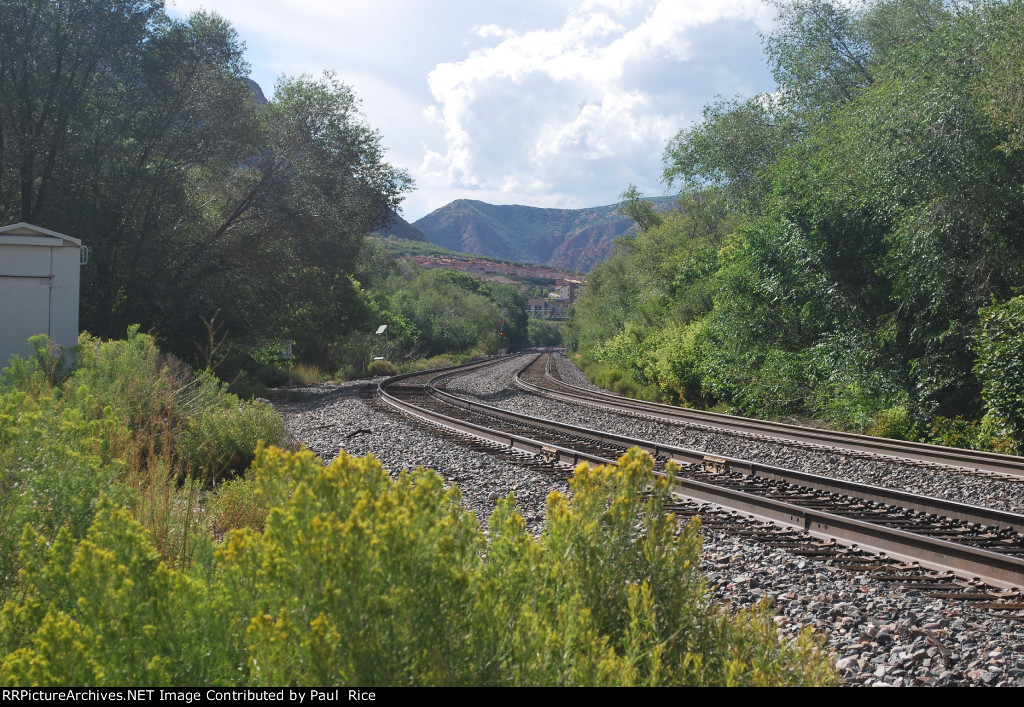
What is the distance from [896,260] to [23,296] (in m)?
17.3

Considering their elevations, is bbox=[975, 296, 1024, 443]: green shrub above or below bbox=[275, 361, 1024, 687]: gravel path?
above

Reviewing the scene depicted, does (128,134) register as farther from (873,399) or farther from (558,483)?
(873,399)

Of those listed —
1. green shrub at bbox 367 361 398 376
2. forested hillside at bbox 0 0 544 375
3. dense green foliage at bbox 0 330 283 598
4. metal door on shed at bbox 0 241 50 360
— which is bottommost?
green shrub at bbox 367 361 398 376

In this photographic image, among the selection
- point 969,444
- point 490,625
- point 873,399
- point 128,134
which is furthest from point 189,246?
point 490,625

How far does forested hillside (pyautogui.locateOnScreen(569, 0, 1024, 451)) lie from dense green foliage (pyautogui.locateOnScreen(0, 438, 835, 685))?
11.1 meters

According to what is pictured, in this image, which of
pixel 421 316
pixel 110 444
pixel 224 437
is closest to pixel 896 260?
pixel 224 437

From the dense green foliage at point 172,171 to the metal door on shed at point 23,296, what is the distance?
7468mm

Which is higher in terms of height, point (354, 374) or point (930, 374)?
point (930, 374)

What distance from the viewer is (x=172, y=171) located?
2280 cm

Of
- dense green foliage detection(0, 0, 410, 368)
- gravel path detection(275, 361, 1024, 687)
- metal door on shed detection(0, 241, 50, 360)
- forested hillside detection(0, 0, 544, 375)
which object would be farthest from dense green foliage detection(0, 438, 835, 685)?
dense green foliage detection(0, 0, 410, 368)

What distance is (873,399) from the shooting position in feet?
49.4

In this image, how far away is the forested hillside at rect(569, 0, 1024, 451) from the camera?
Answer: 517 inches

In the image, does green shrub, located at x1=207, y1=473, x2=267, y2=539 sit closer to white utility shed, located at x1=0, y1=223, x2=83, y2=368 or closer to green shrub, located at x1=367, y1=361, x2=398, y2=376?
white utility shed, located at x1=0, y1=223, x2=83, y2=368
